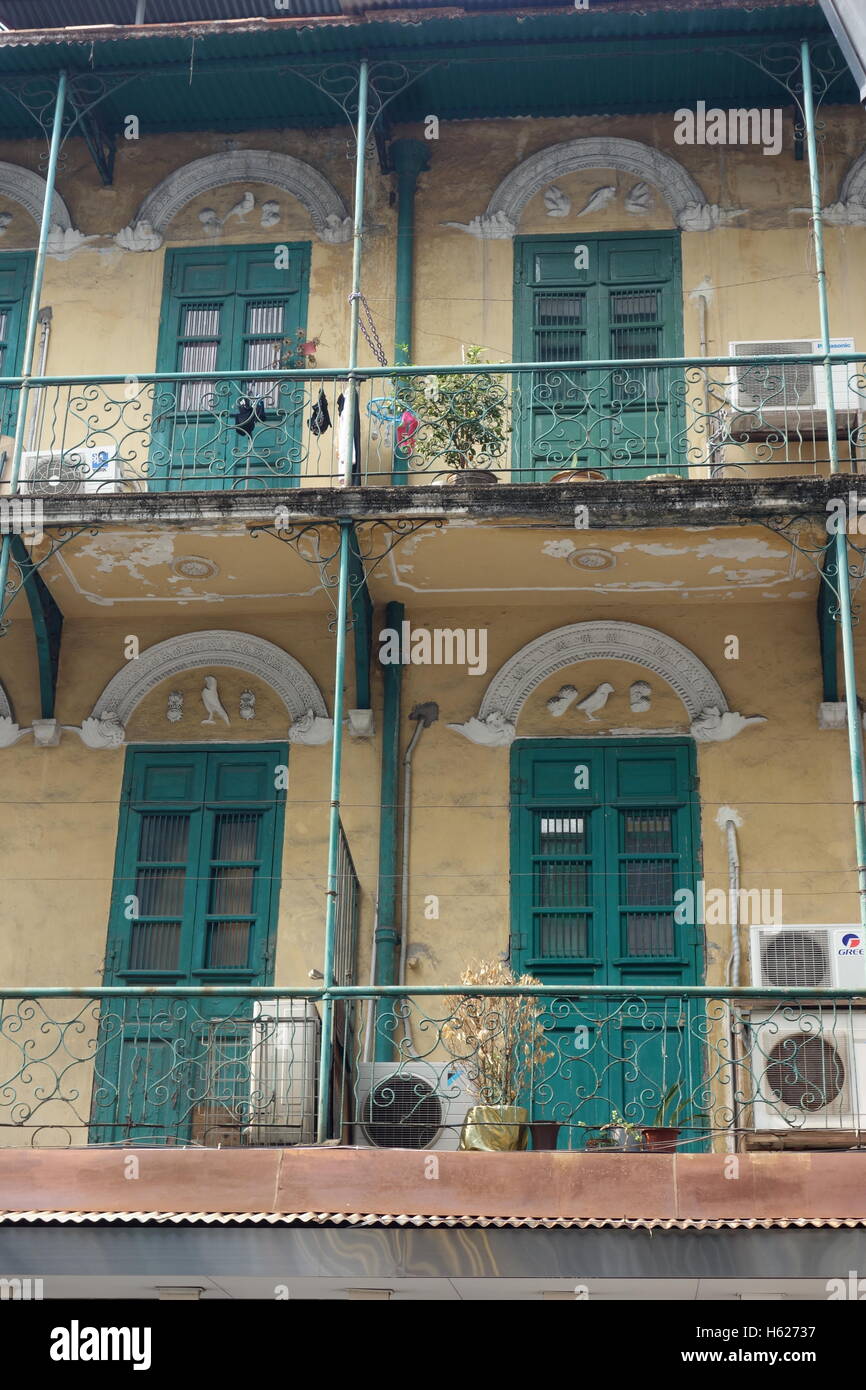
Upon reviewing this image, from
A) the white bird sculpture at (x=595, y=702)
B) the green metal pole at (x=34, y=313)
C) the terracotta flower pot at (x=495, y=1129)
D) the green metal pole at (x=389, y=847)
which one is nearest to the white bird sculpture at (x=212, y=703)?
the green metal pole at (x=389, y=847)

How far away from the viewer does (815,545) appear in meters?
11.2

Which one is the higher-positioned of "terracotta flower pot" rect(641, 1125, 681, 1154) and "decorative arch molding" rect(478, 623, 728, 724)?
"decorative arch molding" rect(478, 623, 728, 724)

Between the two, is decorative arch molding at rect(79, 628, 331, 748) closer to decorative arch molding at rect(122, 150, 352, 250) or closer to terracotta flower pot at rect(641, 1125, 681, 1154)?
decorative arch molding at rect(122, 150, 352, 250)

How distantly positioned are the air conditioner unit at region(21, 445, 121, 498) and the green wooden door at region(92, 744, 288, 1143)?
1878mm

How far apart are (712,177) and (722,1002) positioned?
238 inches

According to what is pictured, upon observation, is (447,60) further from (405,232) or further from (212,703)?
(212,703)

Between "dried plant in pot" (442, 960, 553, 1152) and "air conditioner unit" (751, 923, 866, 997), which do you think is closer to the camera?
"dried plant in pot" (442, 960, 553, 1152)

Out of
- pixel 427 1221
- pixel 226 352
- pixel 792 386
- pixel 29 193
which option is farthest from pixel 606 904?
pixel 29 193

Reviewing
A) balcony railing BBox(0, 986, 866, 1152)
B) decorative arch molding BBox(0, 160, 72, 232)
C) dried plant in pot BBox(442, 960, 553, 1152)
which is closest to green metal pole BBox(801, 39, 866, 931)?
balcony railing BBox(0, 986, 866, 1152)

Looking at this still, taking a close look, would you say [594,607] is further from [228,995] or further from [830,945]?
[228,995]

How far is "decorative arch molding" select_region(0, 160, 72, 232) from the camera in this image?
13289 millimetres
